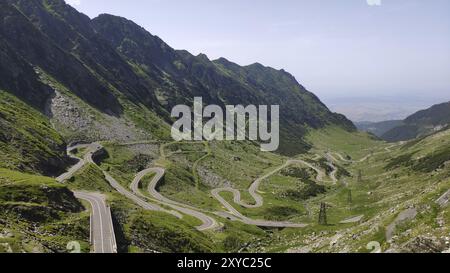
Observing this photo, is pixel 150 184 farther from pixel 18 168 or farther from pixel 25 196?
pixel 25 196

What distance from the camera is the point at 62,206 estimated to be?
9769cm

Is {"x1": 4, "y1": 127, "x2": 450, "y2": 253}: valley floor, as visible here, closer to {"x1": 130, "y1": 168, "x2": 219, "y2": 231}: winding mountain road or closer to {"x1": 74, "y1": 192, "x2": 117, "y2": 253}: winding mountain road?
{"x1": 130, "y1": 168, "x2": 219, "y2": 231}: winding mountain road

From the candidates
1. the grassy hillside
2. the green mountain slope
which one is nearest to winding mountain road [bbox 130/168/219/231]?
the green mountain slope

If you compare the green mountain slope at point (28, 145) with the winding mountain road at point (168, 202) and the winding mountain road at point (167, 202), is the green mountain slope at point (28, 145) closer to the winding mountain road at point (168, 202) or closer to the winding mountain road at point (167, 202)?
the winding mountain road at point (167, 202)

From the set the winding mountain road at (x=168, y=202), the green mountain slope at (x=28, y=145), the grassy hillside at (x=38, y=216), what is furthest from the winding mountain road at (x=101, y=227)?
the winding mountain road at (x=168, y=202)

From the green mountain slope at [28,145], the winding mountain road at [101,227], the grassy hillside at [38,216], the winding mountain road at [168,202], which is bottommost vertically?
the winding mountain road at [168,202]

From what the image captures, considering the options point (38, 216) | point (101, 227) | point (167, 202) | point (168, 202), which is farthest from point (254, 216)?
point (38, 216)

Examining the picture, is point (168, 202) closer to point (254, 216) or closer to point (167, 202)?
point (167, 202)

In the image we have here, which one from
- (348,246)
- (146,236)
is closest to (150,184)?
(146,236)

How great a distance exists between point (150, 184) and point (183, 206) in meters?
24.7

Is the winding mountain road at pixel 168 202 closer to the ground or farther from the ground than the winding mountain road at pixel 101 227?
closer to the ground

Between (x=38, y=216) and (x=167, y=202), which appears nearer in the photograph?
(x=38, y=216)

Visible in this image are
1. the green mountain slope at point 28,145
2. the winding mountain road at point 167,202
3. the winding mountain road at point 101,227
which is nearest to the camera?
the winding mountain road at point 101,227
